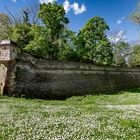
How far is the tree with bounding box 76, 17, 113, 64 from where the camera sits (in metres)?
36.8

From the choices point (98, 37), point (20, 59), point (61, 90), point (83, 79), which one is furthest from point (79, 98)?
point (98, 37)

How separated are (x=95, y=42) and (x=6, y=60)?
21.2 m

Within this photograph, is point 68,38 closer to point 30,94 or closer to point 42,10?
point 42,10

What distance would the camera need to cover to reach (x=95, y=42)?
37.9m

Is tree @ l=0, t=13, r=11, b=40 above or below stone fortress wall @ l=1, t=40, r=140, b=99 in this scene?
above

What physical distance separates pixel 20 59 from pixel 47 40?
39.9 ft

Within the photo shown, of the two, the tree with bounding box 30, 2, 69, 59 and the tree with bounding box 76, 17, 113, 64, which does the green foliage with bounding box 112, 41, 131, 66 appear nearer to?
the tree with bounding box 76, 17, 113, 64

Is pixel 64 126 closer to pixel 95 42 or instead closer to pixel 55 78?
pixel 55 78

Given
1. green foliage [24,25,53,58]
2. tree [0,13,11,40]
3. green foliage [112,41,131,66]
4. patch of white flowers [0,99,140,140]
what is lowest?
patch of white flowers [0,99,140,140]

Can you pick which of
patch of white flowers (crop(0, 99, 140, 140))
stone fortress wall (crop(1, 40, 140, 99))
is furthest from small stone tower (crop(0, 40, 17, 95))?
patch of white flowers (crop(0, 99, 140, 140))

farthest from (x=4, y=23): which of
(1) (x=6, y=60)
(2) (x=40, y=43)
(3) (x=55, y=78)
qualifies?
(1) (x=6, y=60)

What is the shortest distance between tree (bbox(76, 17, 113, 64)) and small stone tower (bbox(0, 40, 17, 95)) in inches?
707

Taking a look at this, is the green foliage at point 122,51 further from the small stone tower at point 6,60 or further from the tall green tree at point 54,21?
the small stone tower at point 6,60

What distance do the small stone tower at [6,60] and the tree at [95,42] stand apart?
17.9 meters
